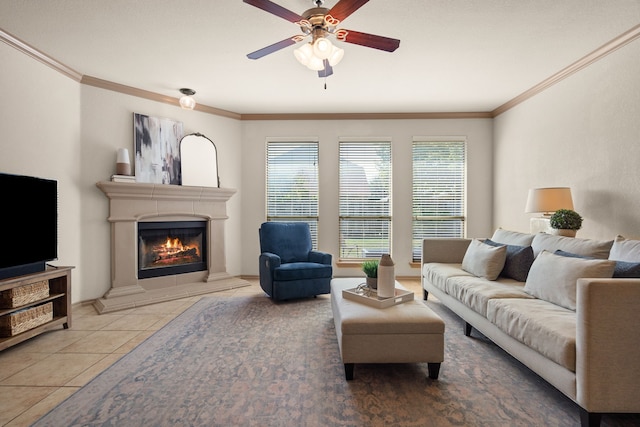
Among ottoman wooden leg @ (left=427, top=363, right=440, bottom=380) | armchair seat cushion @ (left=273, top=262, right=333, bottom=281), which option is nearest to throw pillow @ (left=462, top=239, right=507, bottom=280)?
ottoman wooden leg @ (left=427, top=363, right=440, bottom=380)

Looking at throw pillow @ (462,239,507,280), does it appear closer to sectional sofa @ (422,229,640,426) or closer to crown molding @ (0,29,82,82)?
sectional sofa @ (422,229,640,426)

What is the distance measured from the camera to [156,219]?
169 inches

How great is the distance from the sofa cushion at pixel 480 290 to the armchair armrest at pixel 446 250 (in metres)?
0.83

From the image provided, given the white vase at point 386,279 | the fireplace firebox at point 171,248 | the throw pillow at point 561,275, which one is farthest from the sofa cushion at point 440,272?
the fireplace firebox at point 171,248

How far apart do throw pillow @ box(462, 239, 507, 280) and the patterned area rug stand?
2.06ft

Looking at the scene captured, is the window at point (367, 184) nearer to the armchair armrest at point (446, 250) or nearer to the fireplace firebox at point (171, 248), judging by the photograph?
the armchair armrest at point (446, 250)

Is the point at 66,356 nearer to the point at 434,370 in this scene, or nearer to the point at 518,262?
the point at 434,370

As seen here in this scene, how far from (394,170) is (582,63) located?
2608 mm

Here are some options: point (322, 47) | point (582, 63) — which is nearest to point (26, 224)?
point (322, 47)

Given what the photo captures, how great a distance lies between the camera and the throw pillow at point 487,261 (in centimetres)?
309

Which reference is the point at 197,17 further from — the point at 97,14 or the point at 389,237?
the point at 389,237

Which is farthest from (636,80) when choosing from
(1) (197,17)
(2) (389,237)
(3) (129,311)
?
(3) (129,311)

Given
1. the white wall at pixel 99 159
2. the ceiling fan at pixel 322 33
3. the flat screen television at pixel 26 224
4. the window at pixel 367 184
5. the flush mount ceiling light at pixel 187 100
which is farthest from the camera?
the window at pixel 367 184

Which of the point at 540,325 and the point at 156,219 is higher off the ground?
the point at 156,219
